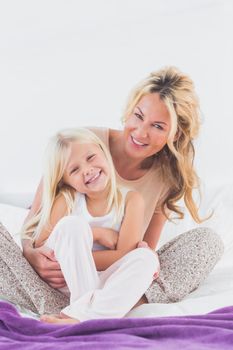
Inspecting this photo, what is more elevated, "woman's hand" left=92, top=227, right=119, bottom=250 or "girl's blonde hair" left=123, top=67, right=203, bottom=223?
"girl's blonde hair" left=123, top=67, right=203, bottom=223

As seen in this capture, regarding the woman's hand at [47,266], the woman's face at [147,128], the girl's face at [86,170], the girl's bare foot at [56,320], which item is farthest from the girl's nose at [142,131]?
the girl's bare foot at [56,320]

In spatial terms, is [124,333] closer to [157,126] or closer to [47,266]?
[47,266]

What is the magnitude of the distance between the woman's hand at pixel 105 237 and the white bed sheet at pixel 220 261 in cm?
18

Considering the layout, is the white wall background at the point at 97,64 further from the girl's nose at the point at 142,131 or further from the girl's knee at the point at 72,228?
the girl's knee at the point at 72,228

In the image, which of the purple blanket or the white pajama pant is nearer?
the purple blanket

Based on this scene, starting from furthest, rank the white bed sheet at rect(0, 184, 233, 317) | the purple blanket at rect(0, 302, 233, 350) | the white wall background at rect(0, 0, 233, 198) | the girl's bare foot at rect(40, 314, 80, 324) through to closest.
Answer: the white wall background at rect(0, 0, 233, 198) → the white bed sheet at rect(0, 184, 233, 317) → the girl's bare foot at rect(40, 314, 80, 324) → the purple blanket at rect(0, 302, 233, 350)

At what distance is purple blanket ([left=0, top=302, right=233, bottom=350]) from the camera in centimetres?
127

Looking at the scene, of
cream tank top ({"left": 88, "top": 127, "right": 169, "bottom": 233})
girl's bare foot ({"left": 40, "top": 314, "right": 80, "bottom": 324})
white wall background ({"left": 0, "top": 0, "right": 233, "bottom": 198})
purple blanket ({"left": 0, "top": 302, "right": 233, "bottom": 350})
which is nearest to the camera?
purple blanket ({"left": 0, "top": 302, "right": 233, "bottom": 350})

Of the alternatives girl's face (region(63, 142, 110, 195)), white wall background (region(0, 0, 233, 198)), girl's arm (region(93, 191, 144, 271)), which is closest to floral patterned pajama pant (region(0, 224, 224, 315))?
girl's arm (region(93, 191, 144, 271))

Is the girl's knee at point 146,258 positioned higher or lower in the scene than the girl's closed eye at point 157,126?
lower

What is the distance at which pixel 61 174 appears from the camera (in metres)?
1.77

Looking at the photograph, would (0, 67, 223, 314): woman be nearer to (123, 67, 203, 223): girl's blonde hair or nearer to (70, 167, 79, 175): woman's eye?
(123, 67, 203, 223): girl's blonde hair

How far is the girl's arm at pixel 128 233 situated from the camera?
5.67ft

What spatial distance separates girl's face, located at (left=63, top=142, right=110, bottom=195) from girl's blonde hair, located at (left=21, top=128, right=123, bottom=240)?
14 mm
